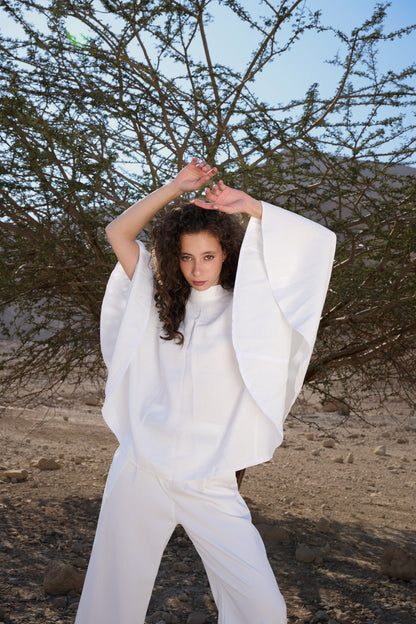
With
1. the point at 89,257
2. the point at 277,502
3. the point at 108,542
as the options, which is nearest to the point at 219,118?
the point at 89,257

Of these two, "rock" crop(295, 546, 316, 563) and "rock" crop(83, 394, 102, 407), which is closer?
"rock" crop(295, 546, 316, 563)

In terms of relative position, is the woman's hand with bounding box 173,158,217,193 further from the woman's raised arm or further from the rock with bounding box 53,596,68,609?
the rock with bounding box 53,596,68,609

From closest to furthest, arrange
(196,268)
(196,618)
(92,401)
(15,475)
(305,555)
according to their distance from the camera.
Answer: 1. (196,268)
2. (196,618)
3. (305,555)
4. (15,475)
5. (92,401)

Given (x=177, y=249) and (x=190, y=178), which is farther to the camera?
(x=177, y=249)

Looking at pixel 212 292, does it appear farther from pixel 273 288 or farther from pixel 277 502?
pixel 277 502

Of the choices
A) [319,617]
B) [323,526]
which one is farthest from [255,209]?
[323,526]

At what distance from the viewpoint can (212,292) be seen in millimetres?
2662

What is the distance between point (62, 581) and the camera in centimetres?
392

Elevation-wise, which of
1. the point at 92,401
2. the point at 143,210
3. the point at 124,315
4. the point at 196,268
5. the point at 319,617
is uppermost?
the point at 143,210

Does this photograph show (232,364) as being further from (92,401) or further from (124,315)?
(92,401)

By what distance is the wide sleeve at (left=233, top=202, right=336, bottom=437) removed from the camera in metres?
2.48

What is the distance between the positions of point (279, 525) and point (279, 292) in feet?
12.1

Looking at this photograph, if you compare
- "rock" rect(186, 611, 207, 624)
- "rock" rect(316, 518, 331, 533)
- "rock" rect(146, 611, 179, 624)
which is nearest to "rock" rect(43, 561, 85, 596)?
"rock" rect(146, 611, 179, 624)

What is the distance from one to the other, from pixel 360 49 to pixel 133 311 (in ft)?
8.91
